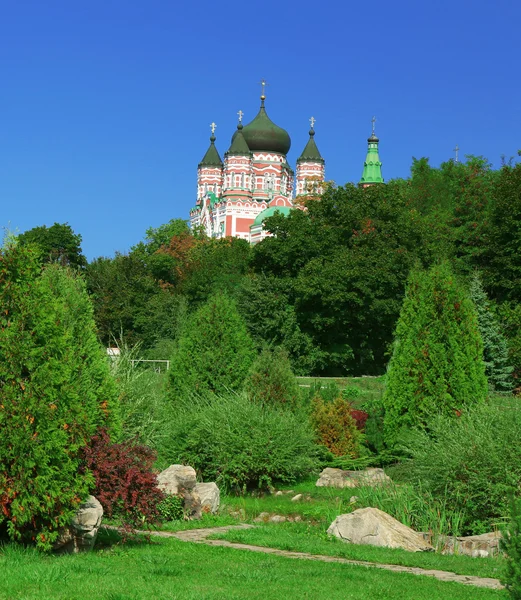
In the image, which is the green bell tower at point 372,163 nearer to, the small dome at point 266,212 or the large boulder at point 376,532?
the small dome at point 266,212

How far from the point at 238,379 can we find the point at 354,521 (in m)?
9.18

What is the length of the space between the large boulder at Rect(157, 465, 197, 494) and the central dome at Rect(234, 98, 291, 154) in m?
95.3

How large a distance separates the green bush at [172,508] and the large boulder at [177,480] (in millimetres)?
119

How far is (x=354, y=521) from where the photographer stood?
1077 centimetres

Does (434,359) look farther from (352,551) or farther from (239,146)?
(239,146)

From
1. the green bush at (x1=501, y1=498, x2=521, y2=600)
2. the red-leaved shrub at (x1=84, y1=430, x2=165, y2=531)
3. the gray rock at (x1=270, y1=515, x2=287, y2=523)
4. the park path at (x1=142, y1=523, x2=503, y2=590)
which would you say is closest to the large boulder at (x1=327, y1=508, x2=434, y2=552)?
the park path at (x1=142, y1=523, x2=503, y2=590)

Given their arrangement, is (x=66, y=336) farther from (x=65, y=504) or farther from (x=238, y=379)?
(x=238, y=379)

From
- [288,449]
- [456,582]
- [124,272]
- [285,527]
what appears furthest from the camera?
[124,272]

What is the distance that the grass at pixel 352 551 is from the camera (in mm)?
9109

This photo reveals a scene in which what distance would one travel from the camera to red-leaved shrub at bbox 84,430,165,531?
9.49 m

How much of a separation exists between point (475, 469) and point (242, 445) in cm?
457

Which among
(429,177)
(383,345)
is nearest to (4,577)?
(383,345)

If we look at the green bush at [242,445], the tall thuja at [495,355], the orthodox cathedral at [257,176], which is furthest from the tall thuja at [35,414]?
the orthodox cathedral at [257,176]

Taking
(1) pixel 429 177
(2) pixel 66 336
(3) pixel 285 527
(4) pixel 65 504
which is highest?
(1) pixel 429 177
